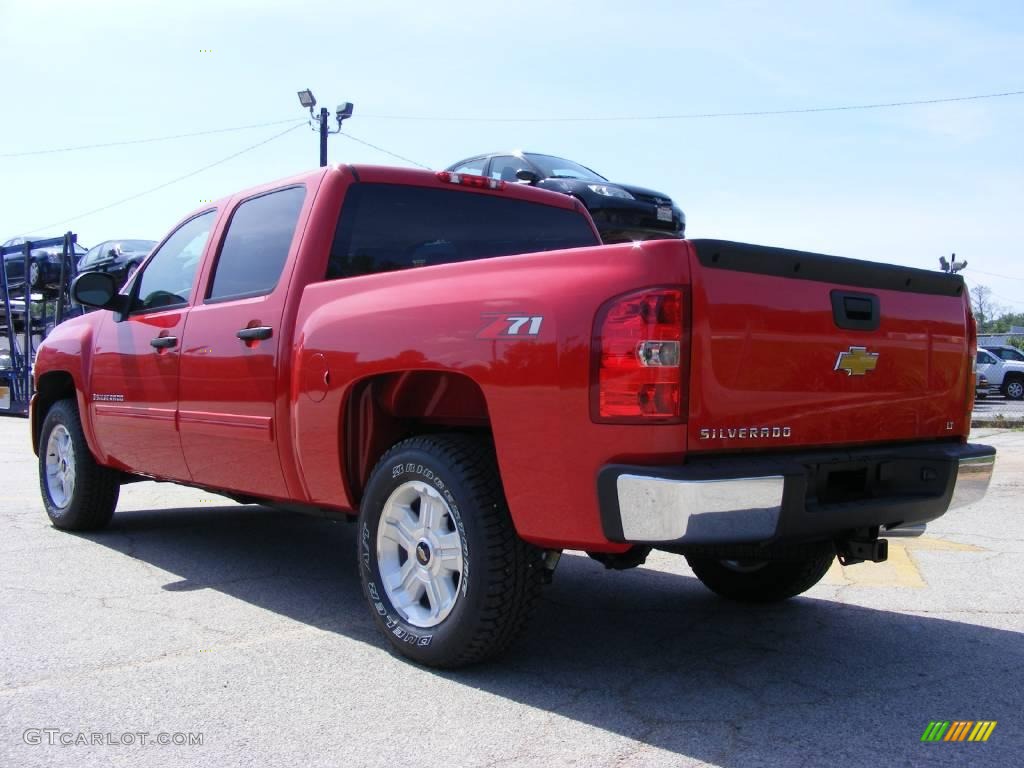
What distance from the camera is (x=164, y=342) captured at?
5.09 m

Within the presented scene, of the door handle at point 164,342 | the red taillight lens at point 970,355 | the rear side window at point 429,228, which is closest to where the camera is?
the red taillight lens at point 970,355

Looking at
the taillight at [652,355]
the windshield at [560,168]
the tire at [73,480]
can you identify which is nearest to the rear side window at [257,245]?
the tire at [73,480]

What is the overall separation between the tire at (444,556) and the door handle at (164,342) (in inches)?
68.8

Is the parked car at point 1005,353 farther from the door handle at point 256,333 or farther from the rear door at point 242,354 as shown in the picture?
the door handle at point 256,333

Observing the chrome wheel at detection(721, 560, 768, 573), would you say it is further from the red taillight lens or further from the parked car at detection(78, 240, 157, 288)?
the parked car at detection(78, 240, 157, 288)

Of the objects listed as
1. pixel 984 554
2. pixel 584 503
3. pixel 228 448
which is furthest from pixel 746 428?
pixel 984 554

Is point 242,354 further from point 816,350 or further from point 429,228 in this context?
point 816,350

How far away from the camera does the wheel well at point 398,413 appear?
372cm

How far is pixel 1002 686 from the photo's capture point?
3.48m

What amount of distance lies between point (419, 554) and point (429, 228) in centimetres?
169

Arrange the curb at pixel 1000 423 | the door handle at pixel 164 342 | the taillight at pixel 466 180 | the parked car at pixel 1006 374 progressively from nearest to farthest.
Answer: the taillight at pixel 466 180 → the door handle at pixel 164 342 → the curb at pixel 1000 423 → the parked car at pixel 1006 374

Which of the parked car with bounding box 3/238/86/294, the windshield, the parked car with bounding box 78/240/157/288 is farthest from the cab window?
the parked car with bounding box 3/238/86/294

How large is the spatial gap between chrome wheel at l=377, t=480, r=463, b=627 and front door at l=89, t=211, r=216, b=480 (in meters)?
1.77

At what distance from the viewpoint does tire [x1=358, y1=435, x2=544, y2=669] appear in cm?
333
